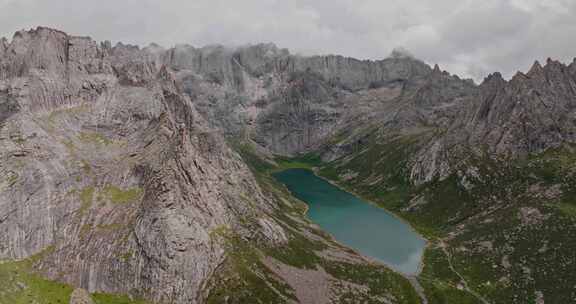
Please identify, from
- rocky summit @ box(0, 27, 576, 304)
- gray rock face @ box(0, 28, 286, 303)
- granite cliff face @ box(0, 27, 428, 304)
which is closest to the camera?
granite cliff face @ box(0, 27, 428, 304)

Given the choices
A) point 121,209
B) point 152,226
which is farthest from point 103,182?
point 152,226

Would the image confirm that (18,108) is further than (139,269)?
Yes

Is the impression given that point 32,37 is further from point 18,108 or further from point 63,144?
point 63,144

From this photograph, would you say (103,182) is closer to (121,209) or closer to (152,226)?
(121,209)

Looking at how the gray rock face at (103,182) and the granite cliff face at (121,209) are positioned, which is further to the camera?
the gray rock face at (103,182)

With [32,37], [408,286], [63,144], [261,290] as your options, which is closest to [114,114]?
[63,144]

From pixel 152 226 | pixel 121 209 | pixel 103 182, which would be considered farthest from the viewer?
pixel 103 182

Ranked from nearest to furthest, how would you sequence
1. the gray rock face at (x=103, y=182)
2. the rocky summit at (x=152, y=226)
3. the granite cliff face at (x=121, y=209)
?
the granite cliff face at (x=121, y=209) → the rocky summit at (x=152, y=226) → the gray rock face at (x=103, y=182)

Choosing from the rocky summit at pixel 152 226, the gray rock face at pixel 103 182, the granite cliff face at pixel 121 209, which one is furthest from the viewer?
the gray rock face at pixel 103 182
